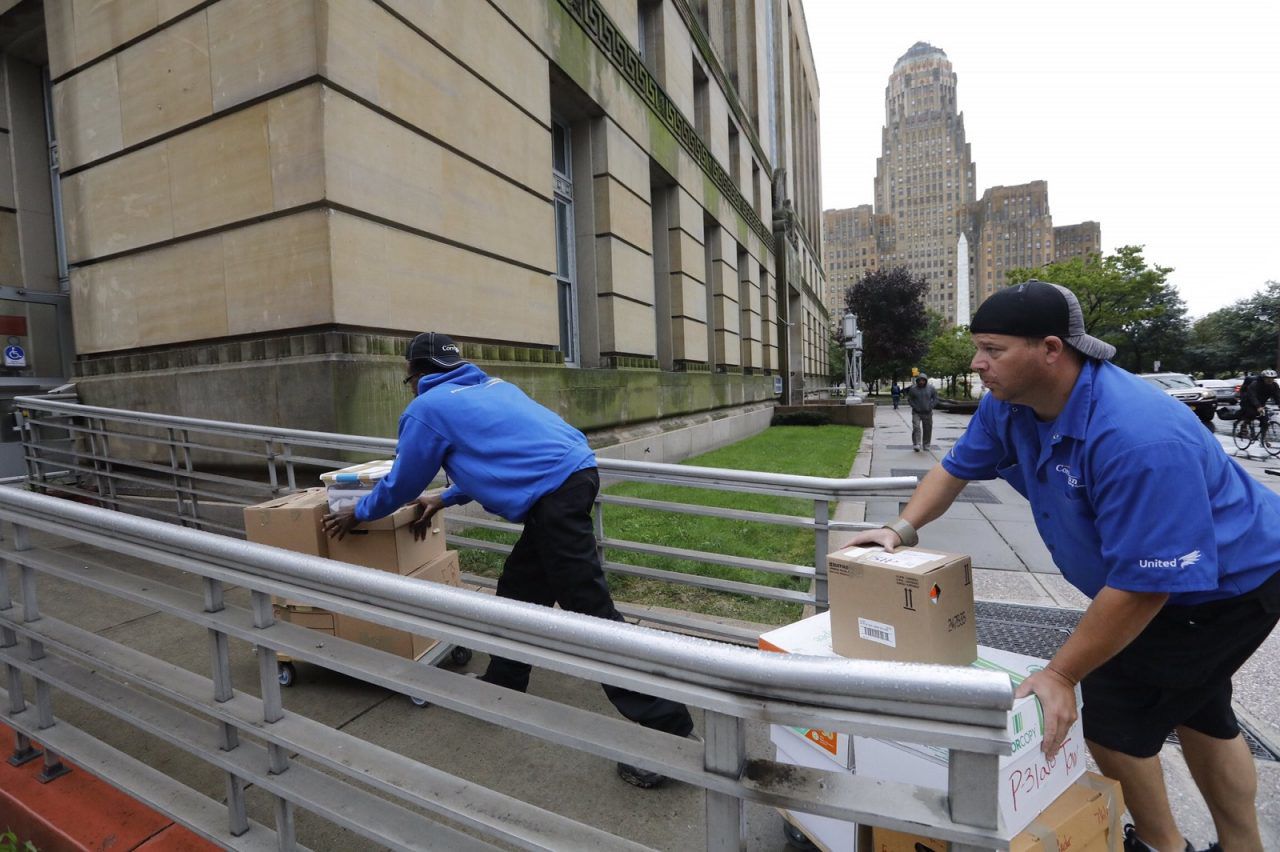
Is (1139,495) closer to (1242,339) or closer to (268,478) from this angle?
(268,478)

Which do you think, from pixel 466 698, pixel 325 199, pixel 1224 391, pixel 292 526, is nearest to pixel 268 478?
pixel 325 199

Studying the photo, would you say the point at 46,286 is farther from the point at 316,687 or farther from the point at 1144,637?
the point at 1144,637

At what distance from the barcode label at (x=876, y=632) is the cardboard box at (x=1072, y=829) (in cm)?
47

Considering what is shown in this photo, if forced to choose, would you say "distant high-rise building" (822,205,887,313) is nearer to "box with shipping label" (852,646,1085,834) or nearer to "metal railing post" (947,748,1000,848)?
"box with shipping label" (852,646,1085,834)

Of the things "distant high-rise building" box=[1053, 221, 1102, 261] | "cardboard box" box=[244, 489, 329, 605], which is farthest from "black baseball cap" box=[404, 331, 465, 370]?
"distant high-rise building" box=[1053, 221, 1102, 261]

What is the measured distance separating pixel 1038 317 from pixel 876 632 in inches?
38.5

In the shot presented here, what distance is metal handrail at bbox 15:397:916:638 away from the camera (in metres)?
3.35

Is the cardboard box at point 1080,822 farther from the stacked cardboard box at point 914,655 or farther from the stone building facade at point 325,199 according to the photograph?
the stone building facade at point 325,199

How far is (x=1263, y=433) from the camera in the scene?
41.2ft

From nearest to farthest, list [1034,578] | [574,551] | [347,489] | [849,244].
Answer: [574,551], [347,489], [1034,578], [849,244]

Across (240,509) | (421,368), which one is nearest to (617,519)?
(240,509)

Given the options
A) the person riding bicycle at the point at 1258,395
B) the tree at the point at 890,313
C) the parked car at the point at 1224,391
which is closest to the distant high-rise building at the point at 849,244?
the tree at the point at 890,313

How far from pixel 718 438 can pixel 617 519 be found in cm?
793

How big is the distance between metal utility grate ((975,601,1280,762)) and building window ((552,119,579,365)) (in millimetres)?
6748
